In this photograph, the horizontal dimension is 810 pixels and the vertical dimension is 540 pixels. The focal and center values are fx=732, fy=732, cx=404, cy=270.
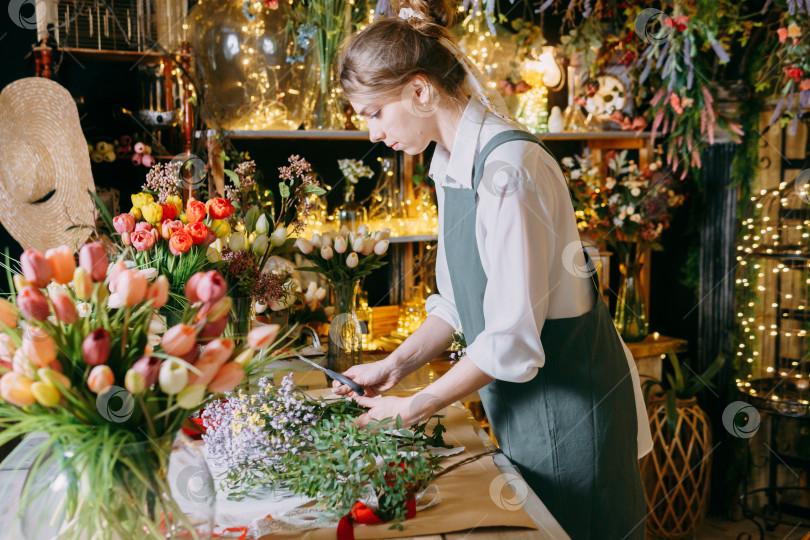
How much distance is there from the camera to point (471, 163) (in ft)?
4.56

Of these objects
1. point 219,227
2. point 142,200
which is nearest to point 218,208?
point 219,227

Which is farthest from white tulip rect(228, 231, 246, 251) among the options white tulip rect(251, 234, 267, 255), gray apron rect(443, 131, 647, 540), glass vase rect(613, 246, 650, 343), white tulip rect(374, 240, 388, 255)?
glass vase rect(613, 246, 650, 343)

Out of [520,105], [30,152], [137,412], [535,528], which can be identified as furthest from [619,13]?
[137,412]

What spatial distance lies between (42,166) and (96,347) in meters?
1.80

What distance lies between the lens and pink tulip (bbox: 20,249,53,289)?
2.64 ft

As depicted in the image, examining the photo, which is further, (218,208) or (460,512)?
(218,208)

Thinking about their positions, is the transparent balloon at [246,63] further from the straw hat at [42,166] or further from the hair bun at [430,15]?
the hair bun at [430,15]

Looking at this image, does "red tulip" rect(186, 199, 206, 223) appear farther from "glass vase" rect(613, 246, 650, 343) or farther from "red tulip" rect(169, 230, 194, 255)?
"glass vase" rect(613, 246, 650, 343)

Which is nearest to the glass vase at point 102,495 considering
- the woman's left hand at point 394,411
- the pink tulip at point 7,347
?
the pink tulip at point 7,347

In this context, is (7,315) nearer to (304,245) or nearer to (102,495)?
(102,495)

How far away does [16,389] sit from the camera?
73 centimetres

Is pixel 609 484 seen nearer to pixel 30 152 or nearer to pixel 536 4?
pixel 30 152

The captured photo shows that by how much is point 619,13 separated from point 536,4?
38cm

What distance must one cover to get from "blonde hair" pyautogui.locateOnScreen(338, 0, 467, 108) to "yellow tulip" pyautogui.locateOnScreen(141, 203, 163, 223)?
1.48 ft
